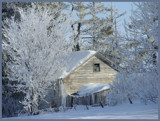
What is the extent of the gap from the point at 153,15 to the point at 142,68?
3247 mm

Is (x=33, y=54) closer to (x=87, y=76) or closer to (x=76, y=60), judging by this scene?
(x=76, y=60)

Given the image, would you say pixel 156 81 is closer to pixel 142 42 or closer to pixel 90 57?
pixel 142 42

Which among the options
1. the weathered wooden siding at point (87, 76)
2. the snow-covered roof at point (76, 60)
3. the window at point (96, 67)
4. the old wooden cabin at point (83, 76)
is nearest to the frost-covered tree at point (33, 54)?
the old wooden cabin at point (83, 76)

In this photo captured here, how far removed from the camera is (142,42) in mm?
16484

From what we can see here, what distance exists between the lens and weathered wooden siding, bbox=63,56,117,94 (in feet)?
79.8

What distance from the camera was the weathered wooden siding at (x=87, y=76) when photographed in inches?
958

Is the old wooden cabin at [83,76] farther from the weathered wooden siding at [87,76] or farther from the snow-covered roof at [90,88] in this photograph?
the snow-covered roof at [90,88]

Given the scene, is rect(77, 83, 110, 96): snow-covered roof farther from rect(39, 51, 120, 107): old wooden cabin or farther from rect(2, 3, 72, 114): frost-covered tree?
rect(2, 3, 72, 114): frost-covered tree

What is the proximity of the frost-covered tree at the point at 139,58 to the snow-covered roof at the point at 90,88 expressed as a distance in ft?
16.0

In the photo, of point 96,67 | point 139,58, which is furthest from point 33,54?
point 96,67

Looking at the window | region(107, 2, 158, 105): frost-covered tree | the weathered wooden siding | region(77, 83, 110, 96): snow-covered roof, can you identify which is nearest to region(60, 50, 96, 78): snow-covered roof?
the weathered wooden siding

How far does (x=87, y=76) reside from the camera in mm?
25578

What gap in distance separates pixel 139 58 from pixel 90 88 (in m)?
8.24

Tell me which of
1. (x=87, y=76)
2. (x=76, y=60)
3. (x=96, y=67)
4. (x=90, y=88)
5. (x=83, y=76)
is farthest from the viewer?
(x=96, y=67)
